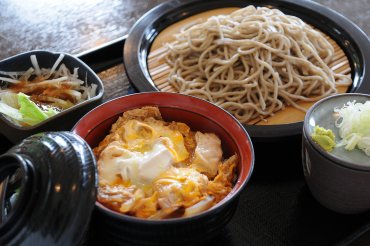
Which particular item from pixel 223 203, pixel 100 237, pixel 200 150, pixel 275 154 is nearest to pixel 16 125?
pixel 100 237

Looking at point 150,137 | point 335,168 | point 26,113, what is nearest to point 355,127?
point 335,168

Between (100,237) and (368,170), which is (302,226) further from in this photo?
(100,237)

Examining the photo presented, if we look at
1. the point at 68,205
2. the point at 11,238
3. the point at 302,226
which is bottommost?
Result: the point at 302,226

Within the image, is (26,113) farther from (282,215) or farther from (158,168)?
(282,215)

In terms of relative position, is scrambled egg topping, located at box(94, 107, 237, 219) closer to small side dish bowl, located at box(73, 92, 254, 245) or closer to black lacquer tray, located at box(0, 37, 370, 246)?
small side dish bowl, located at box(73, 92, 254, 245)

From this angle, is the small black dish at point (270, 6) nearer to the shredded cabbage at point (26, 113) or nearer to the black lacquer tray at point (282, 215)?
the black lacquer tray at point (282, 215)

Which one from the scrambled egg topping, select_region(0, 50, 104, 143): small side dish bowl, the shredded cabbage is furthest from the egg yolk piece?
the shredded cabbage
